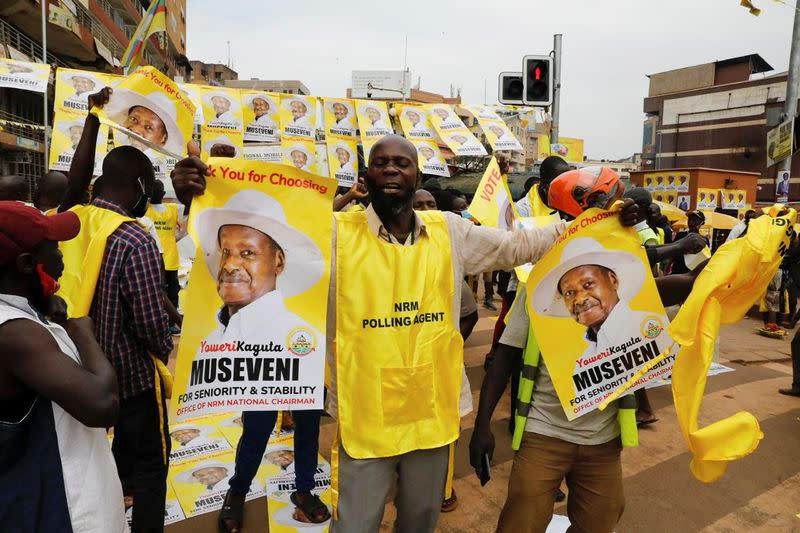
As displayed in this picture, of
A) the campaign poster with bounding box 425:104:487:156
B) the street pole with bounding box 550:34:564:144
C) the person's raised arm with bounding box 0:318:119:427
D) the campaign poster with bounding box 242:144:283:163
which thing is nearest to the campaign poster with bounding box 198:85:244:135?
the campaign poster with bounding box 242:144:283:163

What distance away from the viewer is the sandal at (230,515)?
2809 mm

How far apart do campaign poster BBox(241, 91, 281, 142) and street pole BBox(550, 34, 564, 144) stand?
3.85 m

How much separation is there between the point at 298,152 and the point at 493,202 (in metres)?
4.67

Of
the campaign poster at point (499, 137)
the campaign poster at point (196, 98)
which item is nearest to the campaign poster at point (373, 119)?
the campaign poster at point (499, 137)

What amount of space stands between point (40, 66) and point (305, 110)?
10.3 feet

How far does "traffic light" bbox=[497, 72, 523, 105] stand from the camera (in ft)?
24.3

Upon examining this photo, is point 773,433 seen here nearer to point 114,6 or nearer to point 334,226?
point 334,226

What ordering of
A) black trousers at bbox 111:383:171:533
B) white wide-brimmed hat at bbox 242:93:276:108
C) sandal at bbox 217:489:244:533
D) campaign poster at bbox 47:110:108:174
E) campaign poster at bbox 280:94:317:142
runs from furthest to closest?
1. campaign poster at bbox 280:94:317:142
2. white wide-brimmed hat at bbox 242:93:276:108
3. campaign poster at bbox 47:110:108:174
4. sandal at bbox 217:489:244:533
5. black trousers at bbox 111:383:171:533

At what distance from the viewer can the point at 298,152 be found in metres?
7.34

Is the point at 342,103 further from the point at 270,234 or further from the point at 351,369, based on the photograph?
the point at 351,369

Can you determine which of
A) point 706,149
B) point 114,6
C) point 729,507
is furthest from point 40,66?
point 706,149

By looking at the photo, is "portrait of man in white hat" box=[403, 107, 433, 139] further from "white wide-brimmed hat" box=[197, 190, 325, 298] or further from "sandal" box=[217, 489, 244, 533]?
"white wide-brimmed hat" box=[197, 190, 325, 298]

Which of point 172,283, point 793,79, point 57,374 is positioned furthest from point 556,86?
point 57,374

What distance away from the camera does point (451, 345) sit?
6.65 feet
